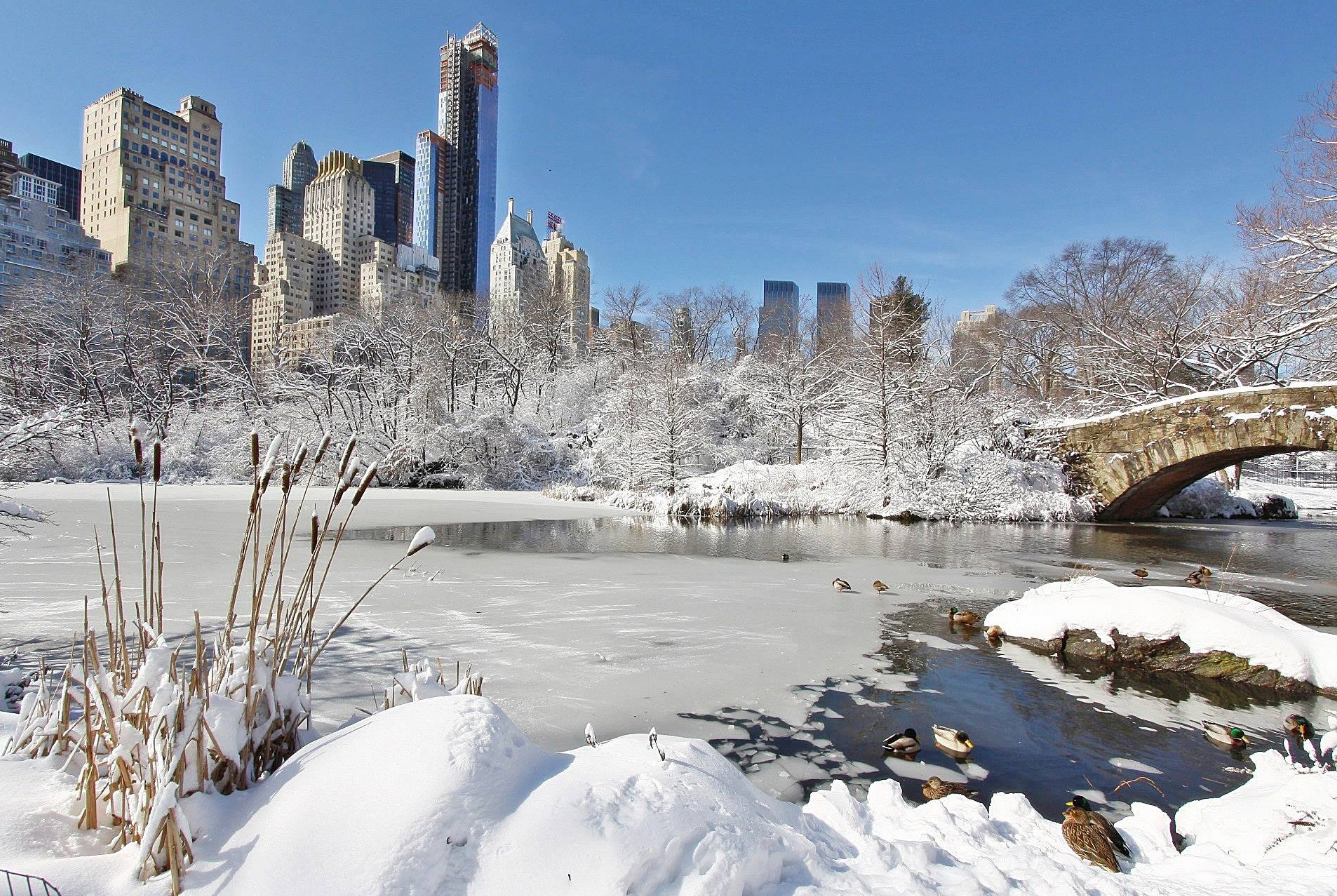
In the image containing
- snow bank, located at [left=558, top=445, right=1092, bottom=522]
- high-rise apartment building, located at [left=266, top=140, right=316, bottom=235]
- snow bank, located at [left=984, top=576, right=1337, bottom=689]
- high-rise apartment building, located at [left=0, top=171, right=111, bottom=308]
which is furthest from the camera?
high-rise apartment building, located at [left=266, top=140, right=316, bottom=235]

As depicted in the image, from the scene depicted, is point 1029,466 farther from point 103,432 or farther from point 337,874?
point 103,432

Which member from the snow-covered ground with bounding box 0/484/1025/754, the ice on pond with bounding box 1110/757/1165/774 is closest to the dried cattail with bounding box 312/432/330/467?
the snow-covered ground with bounding box 0/484/1025/754

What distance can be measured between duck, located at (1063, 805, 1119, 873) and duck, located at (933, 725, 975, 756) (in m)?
0.90

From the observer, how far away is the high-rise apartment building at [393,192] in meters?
130

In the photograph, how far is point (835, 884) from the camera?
1858 millimetres

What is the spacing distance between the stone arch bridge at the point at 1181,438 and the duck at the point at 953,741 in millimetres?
13726

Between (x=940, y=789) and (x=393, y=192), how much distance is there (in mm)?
150644

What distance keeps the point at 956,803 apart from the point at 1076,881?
0.61 meters

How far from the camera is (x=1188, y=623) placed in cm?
537

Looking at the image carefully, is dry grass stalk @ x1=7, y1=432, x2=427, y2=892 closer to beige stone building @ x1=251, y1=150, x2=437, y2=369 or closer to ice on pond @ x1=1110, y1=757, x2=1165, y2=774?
ice on pond @ x1=1110, y1=757, x2=1165, y2=774

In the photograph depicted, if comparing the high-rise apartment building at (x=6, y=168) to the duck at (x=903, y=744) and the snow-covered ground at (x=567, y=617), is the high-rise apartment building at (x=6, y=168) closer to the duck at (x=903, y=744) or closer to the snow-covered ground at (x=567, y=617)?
the snow-covered ground at (x=567, y=617)

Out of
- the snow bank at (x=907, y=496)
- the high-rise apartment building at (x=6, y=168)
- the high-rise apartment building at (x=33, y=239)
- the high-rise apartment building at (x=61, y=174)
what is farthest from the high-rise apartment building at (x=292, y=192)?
the snow bank at (x=907, y=496)

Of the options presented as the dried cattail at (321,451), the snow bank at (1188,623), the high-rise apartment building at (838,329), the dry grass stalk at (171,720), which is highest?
the high-rise apartment building at (838,329)

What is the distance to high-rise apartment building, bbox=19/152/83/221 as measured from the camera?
102000mm
